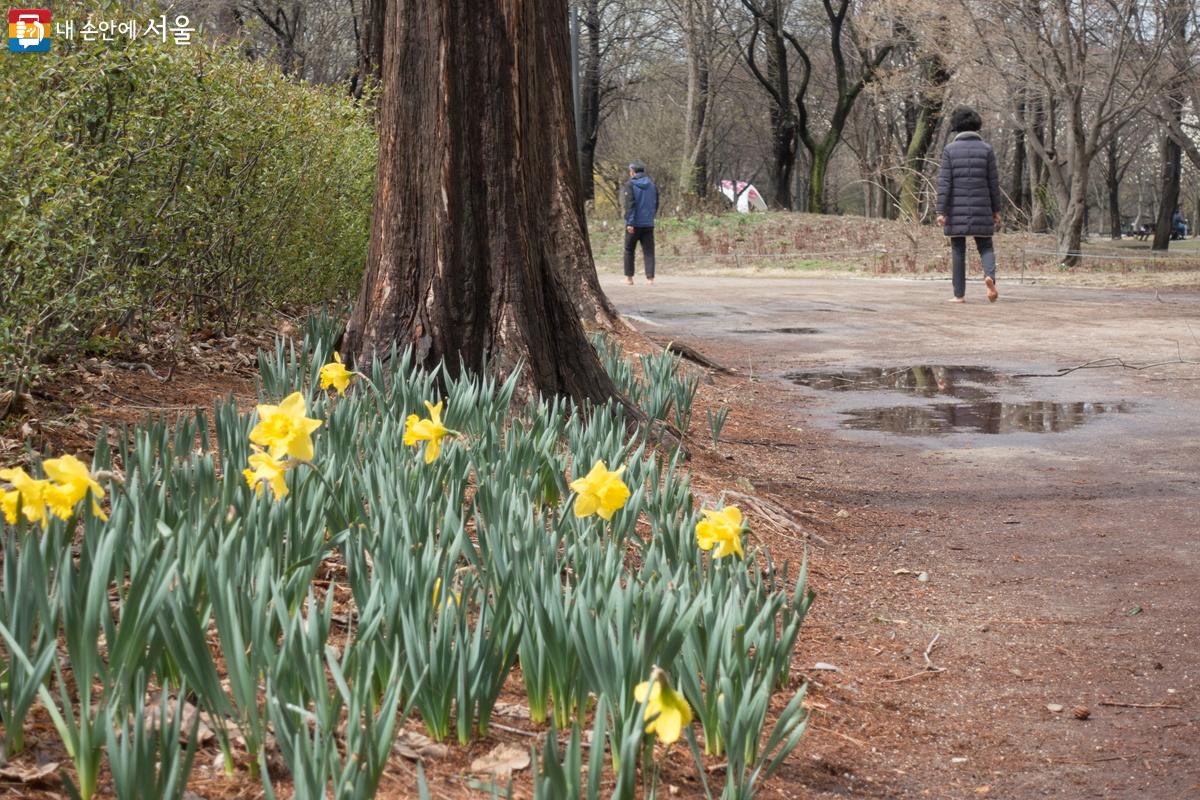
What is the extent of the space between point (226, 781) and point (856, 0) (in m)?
38.2

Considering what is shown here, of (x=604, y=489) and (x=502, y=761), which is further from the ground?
(x=604, y=489)

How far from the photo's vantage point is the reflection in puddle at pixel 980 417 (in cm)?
715

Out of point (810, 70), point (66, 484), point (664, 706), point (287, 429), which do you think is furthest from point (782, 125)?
point (664, 706)

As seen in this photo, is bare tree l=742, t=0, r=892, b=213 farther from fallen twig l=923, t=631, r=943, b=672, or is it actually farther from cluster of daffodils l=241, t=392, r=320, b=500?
cluster of daffodils l=241, t=392, r=320, b=500

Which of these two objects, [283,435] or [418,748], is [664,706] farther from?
[283,435]

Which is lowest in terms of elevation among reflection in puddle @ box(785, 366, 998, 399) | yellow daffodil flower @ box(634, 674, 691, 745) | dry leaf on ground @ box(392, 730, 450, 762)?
reflection in puddle @ box(785, 366, 998, 399)

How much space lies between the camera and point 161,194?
19.1 feet

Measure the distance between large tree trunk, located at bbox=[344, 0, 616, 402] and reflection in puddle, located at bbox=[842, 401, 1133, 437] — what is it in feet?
8.12

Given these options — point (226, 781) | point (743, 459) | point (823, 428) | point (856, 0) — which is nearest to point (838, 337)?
point (823, 428)

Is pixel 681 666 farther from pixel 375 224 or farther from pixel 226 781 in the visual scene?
pixel 375 224

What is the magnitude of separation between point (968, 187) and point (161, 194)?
10.2 metres

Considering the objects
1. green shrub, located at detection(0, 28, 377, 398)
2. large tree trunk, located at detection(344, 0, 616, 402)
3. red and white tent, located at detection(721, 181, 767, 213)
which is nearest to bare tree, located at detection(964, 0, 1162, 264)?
green shrub, located at detection(0, 28, 377, 398)

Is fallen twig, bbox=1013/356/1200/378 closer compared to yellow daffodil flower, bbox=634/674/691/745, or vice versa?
yellow daffodil flower, bbox=634/674/691/745

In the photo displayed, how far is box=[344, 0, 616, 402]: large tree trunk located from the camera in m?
5.24
